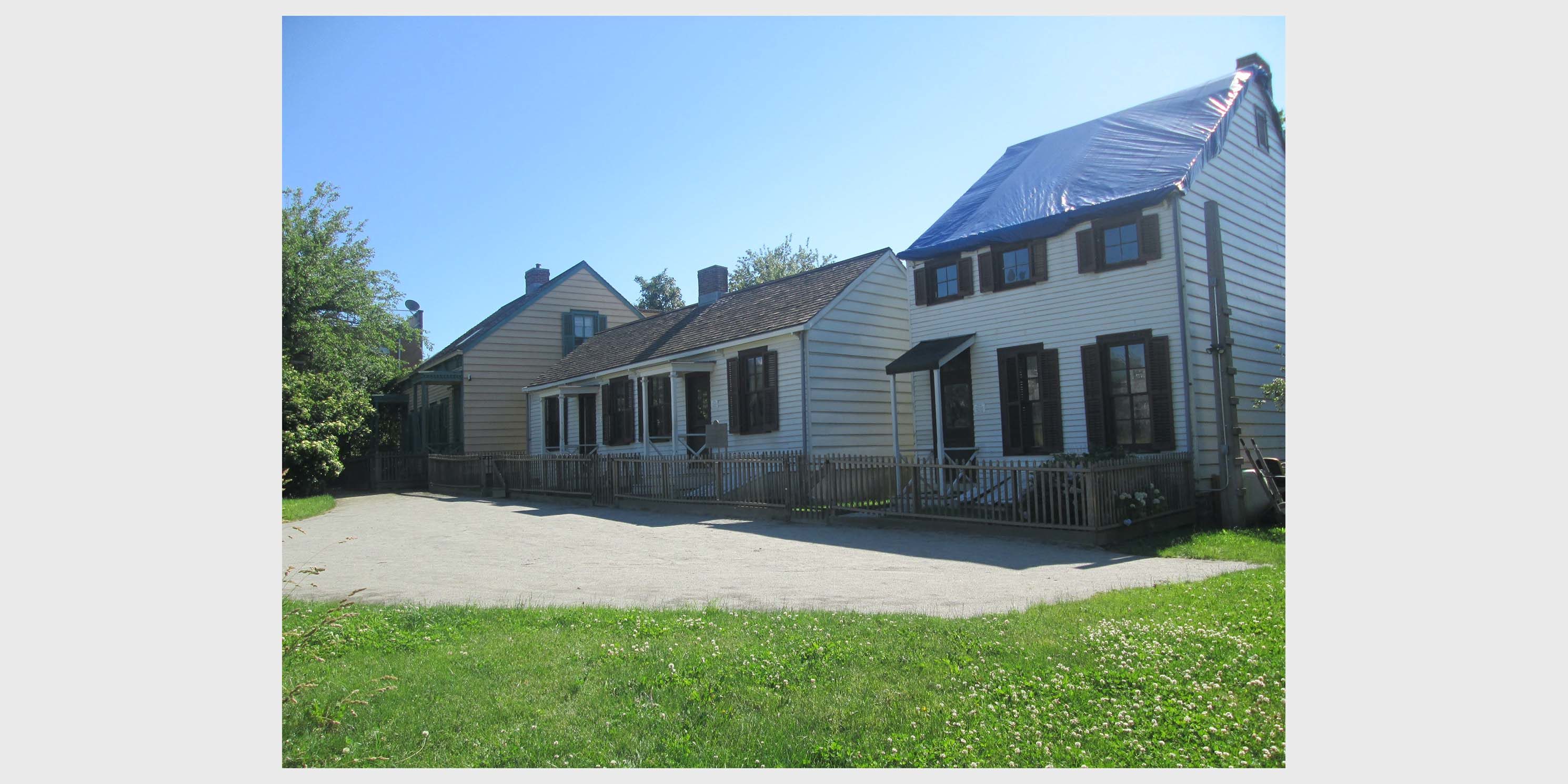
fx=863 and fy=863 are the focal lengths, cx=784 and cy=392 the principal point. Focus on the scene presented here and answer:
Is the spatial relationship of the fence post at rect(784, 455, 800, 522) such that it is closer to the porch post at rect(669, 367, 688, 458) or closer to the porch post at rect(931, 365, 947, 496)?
the porch post at rect(931, 365, 947, 496)

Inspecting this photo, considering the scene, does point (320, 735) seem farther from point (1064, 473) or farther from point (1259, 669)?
point (1064, 473)

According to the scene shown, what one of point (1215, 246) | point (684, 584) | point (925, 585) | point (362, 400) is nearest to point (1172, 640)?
point (925, 585)

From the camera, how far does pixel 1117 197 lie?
15180 millimetres

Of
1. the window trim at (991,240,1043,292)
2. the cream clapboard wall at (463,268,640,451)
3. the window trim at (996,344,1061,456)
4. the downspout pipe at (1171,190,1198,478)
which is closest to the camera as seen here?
the downspout pipe at (1171,190,1198,478)

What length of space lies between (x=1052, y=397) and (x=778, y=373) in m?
6.46

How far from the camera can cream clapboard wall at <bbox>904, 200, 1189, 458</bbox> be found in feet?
48.2

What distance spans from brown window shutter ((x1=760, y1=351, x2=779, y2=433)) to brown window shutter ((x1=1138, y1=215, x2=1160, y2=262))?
8.26 m

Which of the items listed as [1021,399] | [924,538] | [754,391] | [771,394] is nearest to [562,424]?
[754,391]

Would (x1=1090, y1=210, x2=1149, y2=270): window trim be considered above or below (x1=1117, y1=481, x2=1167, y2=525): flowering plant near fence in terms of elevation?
above

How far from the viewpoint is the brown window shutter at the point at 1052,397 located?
1611cm

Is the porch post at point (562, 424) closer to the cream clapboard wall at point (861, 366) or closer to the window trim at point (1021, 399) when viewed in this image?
the cream clapboard wall at point (861, 366)

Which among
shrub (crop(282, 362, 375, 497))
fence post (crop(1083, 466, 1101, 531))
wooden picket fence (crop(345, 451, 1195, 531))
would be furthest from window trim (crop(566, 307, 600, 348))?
fence post (crop(1083, 466, 1101, 531))

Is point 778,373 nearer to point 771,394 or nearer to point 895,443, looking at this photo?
point 771,394

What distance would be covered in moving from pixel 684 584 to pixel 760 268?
53.0 meters
